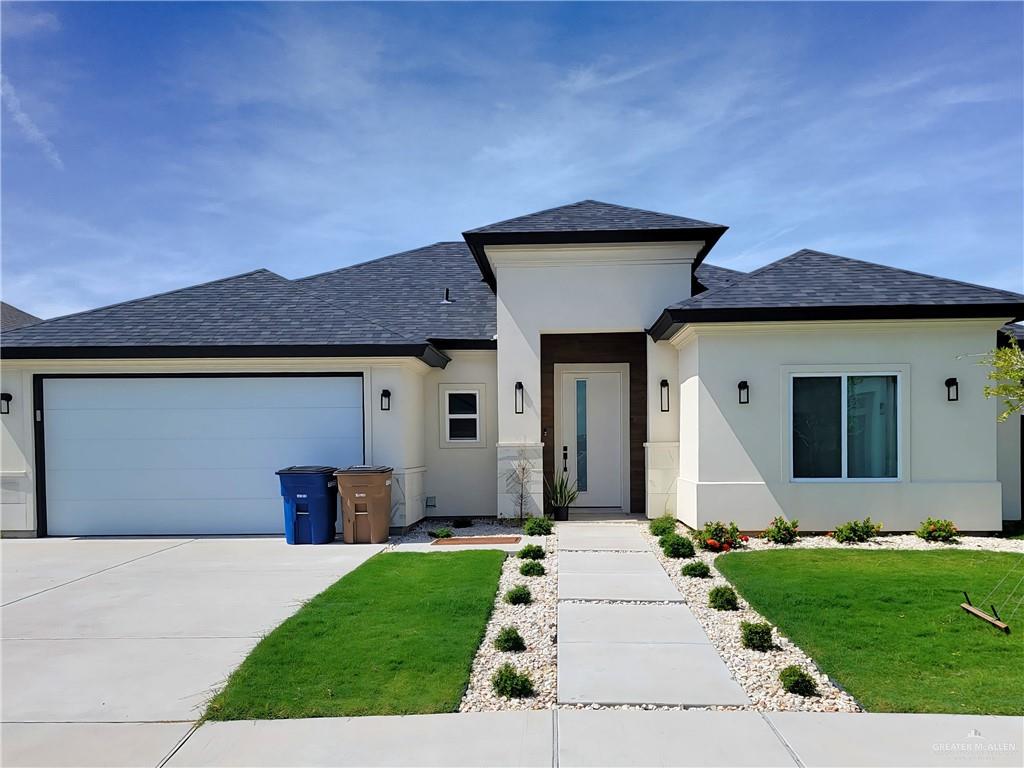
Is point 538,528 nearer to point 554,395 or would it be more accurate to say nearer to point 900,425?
point 554,395

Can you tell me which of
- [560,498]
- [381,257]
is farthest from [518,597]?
[381,257]

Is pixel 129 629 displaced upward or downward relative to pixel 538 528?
upward

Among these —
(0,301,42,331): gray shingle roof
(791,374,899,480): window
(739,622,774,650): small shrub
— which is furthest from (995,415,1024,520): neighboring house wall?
(0,301,42,331): gray shingle roof

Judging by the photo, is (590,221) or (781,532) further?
(590,221)

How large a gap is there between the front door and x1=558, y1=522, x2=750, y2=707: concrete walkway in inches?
158

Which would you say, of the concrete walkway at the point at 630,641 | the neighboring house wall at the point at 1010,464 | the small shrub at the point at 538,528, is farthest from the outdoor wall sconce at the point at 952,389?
the small shrub at the point at 538,528

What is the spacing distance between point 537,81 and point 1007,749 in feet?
36.6

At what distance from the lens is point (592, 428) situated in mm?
12695

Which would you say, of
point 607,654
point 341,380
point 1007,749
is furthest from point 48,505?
point 1007,749

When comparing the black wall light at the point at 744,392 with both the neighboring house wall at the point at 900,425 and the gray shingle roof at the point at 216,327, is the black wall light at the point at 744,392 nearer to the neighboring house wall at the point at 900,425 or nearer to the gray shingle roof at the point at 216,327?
the neighboring house wall at the point at 900,425

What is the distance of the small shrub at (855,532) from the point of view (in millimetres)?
9203

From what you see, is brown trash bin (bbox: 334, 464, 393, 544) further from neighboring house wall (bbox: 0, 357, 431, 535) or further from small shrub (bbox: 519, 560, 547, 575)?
small shrub (bbox: 519, 560, 547, 575)

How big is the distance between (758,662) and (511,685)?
1.95 m

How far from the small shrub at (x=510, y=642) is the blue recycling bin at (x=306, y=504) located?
5.44 meters
